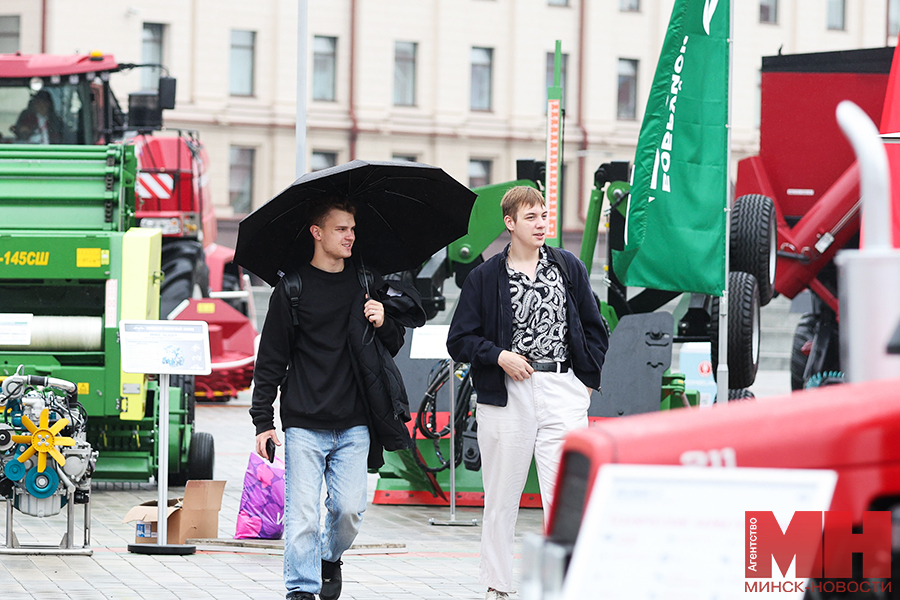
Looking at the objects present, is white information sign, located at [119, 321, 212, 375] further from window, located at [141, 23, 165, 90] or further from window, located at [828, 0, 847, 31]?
window, located at [828, 0, 847, 31]

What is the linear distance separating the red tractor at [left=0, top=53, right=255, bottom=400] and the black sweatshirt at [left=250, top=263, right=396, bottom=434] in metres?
5.93

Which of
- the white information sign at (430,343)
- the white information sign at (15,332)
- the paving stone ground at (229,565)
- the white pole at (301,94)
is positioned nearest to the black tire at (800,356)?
the white pole at (301,94)

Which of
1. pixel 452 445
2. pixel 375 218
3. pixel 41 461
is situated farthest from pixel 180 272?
pixel 375 218

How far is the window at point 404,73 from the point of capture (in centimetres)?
4494

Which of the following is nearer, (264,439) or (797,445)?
(797,445)

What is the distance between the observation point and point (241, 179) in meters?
43.9

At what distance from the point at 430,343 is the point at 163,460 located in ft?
7.68

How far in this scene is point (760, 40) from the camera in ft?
161

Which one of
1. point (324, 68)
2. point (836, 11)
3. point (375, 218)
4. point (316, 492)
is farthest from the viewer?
point (836, 11)

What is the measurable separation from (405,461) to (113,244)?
2402mm

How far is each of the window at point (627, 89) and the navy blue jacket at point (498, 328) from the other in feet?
140

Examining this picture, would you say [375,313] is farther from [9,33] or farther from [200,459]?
[9,33]

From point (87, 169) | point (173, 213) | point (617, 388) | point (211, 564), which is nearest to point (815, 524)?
point (211, 564)

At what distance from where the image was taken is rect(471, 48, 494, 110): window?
46.2 metres
